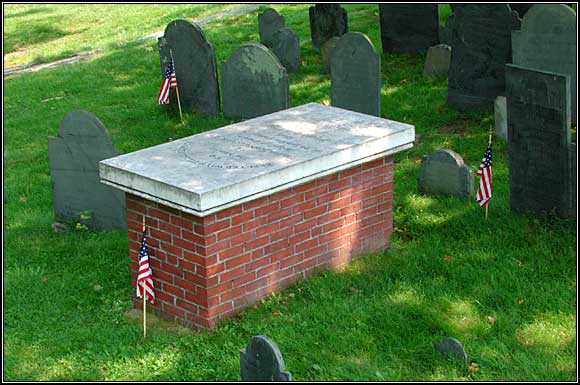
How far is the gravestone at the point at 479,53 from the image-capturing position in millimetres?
12633

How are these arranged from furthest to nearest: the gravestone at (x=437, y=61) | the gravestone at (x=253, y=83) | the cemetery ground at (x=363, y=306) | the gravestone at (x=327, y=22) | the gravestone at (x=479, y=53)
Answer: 1. the gravestone at (x=327, y=22)
2. the gravestone at (x=437, y=61)
3. the gravestone at (x=479, y=53)
4. the gravestone at (x=253, y=83)
5. the cemetery ground at (x=363, y=306)

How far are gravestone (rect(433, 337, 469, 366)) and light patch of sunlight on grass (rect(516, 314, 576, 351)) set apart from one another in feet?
2.01

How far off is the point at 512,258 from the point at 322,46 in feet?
26.2

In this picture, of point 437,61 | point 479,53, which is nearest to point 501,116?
point 479,53

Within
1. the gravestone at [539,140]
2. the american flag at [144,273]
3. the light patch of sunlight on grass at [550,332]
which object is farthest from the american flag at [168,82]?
the light patch of sunlight on grass at [550,332]

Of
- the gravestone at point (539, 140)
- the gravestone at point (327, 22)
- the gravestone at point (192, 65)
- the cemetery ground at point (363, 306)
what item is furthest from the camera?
the gravestone at point (327, 22)

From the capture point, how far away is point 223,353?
7.56 m

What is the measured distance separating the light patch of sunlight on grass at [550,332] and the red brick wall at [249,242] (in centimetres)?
194

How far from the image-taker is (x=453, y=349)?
7129 mm

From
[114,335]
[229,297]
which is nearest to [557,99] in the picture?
[229,297]

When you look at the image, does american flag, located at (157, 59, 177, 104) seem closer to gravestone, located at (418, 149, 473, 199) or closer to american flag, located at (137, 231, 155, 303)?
gravestone, located at (418, 149, 473, 199)

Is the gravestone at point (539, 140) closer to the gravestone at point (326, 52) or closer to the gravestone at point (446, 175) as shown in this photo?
the gravestone at point (446, 175)

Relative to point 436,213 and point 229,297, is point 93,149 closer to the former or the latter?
point 229,297

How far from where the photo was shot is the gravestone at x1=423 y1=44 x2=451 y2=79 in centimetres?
1473
